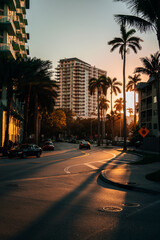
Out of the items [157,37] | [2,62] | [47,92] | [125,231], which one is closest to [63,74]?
[47,92]

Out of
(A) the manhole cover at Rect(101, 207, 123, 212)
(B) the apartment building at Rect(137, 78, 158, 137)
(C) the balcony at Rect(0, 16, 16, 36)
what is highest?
(C) the balcony at Rect(0, 16, 16, 36)

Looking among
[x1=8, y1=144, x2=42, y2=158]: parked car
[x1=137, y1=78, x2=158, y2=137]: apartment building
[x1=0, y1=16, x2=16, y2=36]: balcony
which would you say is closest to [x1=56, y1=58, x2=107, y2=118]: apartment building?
[x1=137, y1=78, x2=158, y2=137]: apartment building

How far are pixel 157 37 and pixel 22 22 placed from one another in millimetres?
50818

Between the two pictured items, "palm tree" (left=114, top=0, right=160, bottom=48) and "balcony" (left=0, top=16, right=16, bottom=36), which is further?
"balcony" (left=0, top=16, right=16, bottom=36)

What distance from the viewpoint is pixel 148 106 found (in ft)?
192

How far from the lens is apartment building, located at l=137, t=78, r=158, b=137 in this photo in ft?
177

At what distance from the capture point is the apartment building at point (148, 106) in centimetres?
5403

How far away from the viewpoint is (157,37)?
56.3 feet

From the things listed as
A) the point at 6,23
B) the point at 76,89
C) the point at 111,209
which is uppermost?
the point at 76,89

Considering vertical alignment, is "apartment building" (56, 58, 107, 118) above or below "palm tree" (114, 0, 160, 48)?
above

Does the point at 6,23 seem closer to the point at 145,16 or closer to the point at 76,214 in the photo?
the point at 145,16

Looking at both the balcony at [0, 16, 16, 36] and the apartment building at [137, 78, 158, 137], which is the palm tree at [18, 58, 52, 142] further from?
the apartment building at [137, 78, 158, 137]

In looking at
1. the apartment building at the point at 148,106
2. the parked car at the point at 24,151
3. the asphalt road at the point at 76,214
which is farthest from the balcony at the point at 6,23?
the asphalt road at the point at 76,214

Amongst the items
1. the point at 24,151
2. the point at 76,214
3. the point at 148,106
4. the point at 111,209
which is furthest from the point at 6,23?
the point at 76,214
